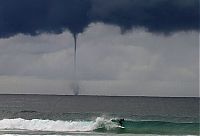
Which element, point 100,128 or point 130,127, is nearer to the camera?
point 100,128

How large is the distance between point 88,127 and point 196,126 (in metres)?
9.86

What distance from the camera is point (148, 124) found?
4100cm

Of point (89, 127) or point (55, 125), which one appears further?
point (55, 125)

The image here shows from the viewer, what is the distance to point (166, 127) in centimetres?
3934

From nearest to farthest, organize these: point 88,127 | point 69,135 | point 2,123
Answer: point 69,135 < point 88,127 < point 2,123

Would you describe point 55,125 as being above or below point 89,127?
above

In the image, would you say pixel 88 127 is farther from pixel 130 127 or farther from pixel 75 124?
pixel 130 127

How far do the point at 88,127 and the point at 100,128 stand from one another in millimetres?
1059

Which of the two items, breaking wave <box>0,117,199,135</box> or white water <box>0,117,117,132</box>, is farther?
white water <box>0,117,117,132</box>

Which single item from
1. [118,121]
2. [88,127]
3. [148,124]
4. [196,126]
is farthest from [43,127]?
[196,126]

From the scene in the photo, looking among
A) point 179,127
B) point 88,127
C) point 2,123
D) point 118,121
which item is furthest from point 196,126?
point 2,123

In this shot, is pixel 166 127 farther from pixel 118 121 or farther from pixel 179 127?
pixel 118 121

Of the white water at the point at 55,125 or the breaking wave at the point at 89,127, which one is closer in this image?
the breaking wave at the point at 89,127

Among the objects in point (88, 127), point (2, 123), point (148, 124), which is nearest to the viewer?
point (88, 127)
